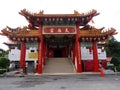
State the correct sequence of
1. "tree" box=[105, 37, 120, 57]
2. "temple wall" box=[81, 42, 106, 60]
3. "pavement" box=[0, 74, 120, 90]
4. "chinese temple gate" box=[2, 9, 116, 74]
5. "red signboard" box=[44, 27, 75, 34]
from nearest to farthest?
1. "pavement" box=[0, 74, 120, 90]
2. "chinese temple gate" box=[2, 9, 116, 74]
3. "red signboard" box=[44, 27, 75, 34]
4. "temple wall" box=[81, 42, 106, 60]
5. "tree" box=[105, 37, 120, 57]

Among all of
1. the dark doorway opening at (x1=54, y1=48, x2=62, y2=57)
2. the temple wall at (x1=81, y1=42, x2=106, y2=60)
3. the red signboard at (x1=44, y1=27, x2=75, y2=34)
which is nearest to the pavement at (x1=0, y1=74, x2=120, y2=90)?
the red signboard at (x1=44, y1=27, x2=75, y2=34)

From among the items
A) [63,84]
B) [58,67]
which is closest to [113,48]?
[58,67]

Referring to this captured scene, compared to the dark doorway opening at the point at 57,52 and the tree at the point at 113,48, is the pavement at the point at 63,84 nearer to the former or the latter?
the dark doorway opening at the point at 57,52

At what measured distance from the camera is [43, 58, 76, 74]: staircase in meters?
23.9

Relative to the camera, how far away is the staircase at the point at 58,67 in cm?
2392

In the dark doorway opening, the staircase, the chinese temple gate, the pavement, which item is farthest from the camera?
the dark doorway opening

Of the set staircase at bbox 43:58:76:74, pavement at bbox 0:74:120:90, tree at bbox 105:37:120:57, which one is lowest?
pavement at bbox 0:74:120:90

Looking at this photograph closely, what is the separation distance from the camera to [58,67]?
25359 mm

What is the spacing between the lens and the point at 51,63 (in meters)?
27.4

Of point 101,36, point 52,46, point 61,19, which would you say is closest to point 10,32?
point 61,19

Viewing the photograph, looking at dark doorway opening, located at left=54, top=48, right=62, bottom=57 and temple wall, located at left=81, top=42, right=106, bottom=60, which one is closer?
temple wall, located at left=81, top=42, right=106, bottom=60

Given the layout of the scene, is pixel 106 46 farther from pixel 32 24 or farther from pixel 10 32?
pixel 10 32

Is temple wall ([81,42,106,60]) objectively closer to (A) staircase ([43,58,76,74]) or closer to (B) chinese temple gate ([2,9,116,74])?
(B) chinese temple gate ([2,9,116,74])

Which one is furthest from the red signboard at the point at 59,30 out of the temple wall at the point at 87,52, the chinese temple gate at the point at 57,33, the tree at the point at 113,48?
the tree at the point at 113,48
